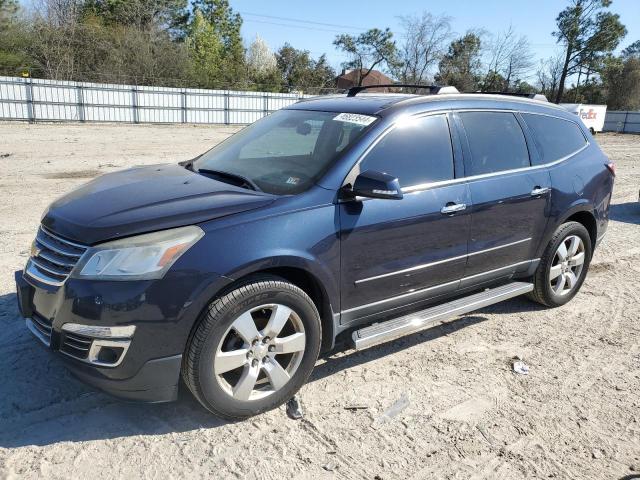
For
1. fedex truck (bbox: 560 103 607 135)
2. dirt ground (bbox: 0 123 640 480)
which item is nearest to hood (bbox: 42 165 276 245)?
dirt ground (bbox: 0 123 640 480)

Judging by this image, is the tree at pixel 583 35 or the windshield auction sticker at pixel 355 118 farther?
the tree at pixel 583 35

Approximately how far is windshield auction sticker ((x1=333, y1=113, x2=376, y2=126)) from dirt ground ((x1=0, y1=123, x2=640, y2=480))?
1.68 m

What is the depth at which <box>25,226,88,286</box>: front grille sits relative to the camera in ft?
9.05

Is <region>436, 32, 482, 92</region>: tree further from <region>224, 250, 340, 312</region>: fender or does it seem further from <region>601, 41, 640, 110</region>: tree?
<region>224, 250, 340, 312</region>: fender

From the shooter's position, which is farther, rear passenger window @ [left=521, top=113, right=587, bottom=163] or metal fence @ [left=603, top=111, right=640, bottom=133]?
metal fence @ [left=603, top=111, right=640, bottom=133]

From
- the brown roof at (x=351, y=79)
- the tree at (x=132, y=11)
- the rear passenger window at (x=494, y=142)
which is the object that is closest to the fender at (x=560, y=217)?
the rear passenger window at (x=494, y=142)

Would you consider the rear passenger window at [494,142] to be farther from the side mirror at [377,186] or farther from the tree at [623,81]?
the tree at [623,81]

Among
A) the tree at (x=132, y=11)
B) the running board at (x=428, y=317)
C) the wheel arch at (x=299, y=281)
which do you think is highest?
the tree at (x=132, y=11)

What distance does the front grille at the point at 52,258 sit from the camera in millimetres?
2758

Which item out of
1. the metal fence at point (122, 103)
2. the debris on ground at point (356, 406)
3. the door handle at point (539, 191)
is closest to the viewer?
the debris on ground at point (356, 406)

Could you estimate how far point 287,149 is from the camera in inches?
156

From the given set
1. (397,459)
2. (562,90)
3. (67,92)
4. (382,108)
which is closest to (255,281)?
(397,459)

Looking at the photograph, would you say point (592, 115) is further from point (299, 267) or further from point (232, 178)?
point (299, 267)

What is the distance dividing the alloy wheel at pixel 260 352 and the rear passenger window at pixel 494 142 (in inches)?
72.9
